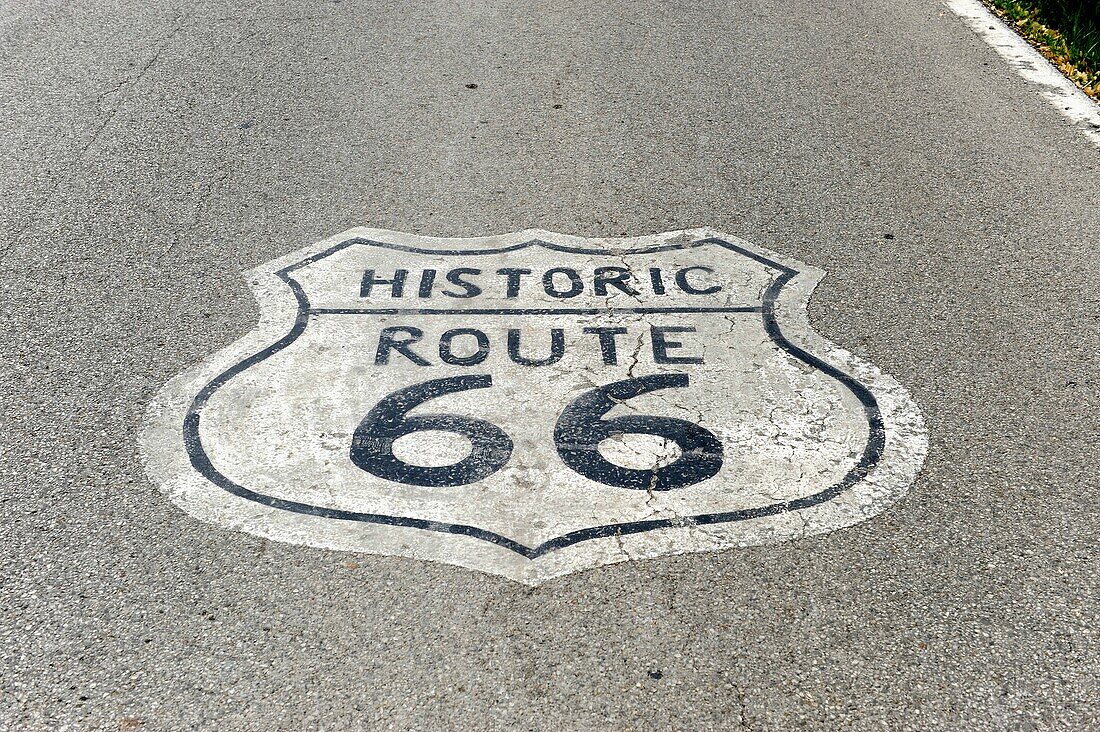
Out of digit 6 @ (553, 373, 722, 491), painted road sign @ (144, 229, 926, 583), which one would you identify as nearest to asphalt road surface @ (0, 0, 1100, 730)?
painted road sign @ (144, 229, 926, 583)

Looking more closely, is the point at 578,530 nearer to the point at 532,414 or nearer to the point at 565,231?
the point at 532,414

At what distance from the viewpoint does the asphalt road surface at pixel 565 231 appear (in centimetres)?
256

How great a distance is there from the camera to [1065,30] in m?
7.18

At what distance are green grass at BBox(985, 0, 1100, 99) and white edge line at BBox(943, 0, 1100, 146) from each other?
0.26ft

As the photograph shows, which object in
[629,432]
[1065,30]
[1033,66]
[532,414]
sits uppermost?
[1065,30]

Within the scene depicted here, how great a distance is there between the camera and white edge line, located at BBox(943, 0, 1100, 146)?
6.03 m

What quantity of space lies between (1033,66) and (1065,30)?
2.09ft

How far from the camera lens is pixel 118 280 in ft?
14.2

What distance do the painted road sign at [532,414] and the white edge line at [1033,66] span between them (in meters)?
2.74

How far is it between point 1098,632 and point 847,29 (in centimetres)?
580

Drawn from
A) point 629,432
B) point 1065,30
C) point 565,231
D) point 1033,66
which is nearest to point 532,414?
point 629,432

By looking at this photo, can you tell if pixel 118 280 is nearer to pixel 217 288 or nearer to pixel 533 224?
pixel 217 288

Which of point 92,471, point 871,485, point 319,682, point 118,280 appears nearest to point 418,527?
point 319,682

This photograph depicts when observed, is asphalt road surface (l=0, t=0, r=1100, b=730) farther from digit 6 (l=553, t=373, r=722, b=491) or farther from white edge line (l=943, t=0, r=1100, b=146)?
digit 6 (l=553, t=373, r=722, b=491)
